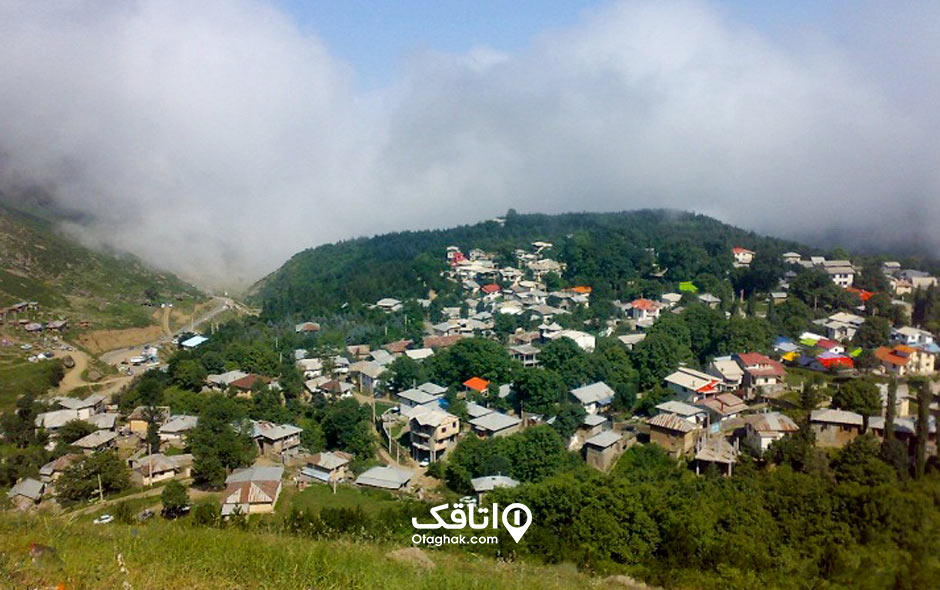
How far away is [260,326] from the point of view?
21172mm

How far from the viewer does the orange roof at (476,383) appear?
14836mm

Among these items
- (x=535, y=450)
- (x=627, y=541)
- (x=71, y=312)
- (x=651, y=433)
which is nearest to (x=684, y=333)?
(x=651, y=433)

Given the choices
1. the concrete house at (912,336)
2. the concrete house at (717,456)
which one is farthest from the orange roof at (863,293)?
the concrete house at (912,336)

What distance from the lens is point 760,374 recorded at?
40.0 ft

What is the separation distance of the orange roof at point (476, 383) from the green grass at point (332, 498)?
14.7 feet

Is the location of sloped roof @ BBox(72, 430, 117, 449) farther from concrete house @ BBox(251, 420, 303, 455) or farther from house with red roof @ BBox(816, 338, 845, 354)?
A: house with red roof @ BBox(816, 338, 845, 354)

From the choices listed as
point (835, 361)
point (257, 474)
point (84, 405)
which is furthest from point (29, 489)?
point (835, 361)

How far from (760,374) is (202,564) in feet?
36.7

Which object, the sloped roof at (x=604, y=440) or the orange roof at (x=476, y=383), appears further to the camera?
the orange roof at (x=476, y=383)

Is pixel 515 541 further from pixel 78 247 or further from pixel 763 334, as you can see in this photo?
pixel 78 247

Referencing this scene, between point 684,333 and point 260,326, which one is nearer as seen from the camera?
point 684,333

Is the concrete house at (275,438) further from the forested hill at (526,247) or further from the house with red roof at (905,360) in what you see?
the house with red roof at (905,360)

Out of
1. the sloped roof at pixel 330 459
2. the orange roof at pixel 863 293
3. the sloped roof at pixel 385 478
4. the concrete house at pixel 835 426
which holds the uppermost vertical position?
the orange roof at pixel 863 293

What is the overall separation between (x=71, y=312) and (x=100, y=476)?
15896 millimetres
